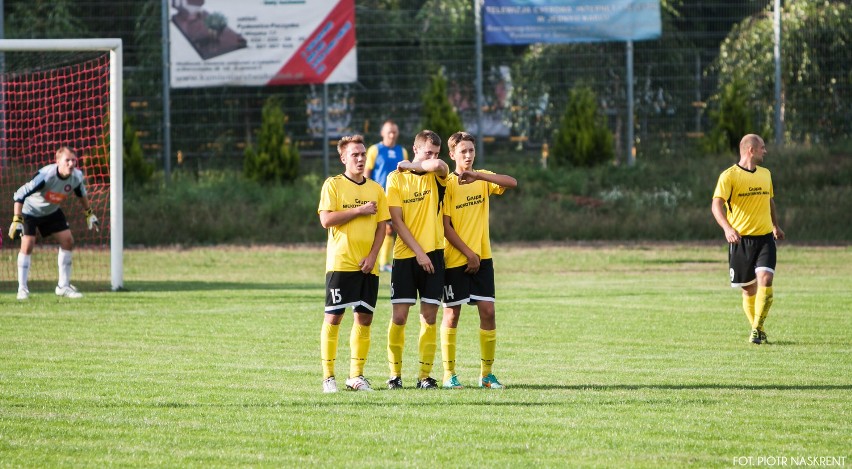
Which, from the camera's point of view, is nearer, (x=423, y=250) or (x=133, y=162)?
(x=423, y=250)

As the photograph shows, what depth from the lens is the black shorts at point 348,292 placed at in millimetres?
9555

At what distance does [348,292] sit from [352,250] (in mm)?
317

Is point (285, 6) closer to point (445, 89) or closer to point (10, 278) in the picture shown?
point (445, 89)

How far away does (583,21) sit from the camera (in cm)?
2898

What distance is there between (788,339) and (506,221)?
15.0 metres

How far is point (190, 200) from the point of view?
2836cm

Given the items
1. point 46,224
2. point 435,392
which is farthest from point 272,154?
point 435,392

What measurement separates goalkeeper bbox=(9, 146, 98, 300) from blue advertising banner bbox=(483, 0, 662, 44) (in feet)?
44.6

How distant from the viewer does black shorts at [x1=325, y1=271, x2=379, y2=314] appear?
31.3 ft

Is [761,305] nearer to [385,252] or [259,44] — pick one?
[385,252]

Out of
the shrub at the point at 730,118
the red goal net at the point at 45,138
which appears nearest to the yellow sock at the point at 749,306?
the red goal net at the point at 45,138

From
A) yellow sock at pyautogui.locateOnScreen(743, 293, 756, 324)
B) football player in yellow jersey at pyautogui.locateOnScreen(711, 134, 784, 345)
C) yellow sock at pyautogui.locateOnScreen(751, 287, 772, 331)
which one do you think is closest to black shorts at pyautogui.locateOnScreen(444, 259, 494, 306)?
yellow sock at pyautogui.locateOnScreen(751, 287, 772, 331)

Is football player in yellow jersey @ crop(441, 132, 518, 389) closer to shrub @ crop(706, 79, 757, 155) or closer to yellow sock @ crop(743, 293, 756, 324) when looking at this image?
yellow sock @ crop(743, 293, 756, 324)

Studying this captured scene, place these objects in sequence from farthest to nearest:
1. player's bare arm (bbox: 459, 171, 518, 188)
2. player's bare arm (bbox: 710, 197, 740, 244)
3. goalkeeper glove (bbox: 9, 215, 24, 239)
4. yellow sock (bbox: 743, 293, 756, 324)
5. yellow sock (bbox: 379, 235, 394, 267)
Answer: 1. yellow sock (bbox: 379, 235, 394, 267)
2. goalkeeper glove (bbox: 9, 215, 24, 239)
3. yellow sock (bbox: 743, 293, 756, 324)
4. player's bare arm (bbox: 710, 197, 740, 244)
5. player's bare arm (bbox: 459, 171, 518, 188)
